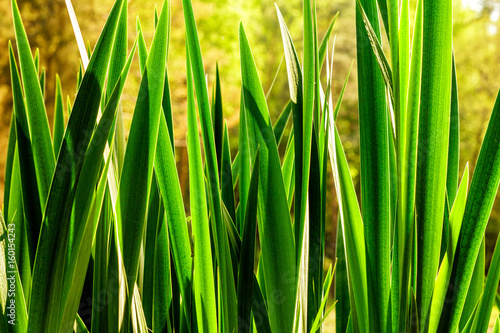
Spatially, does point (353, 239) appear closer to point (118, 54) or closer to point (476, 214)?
point (476, 214)

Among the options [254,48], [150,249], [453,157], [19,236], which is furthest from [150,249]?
[254,48]

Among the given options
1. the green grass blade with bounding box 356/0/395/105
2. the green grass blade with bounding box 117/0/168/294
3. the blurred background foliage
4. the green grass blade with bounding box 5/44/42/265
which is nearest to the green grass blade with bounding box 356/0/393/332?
the green grass blade with bounding box 356/0/395/105

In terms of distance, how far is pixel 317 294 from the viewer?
0.26m

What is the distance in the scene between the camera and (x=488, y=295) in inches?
9.5

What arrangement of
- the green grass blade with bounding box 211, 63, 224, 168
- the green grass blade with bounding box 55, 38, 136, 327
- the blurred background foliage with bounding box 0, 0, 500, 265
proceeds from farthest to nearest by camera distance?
the blurred background foliage with bounding box 0, 0, 500, 265
the green grass blade with bounding box 211, 63, 224, 168
the green grass blade with bounding box 55, 38, 136, 327

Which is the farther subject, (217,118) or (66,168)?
(217,118)

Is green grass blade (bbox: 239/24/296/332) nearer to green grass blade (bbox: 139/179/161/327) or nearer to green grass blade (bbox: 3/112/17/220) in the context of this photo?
green grass blade (bbox: 139/179/161/327)

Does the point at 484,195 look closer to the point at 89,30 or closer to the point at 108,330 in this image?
the point at 108,330

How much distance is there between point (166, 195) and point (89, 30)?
10.5 feet

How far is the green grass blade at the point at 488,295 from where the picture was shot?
9.2 inches

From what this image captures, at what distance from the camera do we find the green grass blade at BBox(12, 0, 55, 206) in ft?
0.89

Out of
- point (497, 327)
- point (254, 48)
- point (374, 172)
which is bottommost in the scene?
point (497, 327)

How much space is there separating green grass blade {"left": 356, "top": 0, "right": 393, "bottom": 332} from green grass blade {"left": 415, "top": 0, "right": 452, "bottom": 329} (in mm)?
22

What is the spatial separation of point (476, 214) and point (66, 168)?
207 mm
